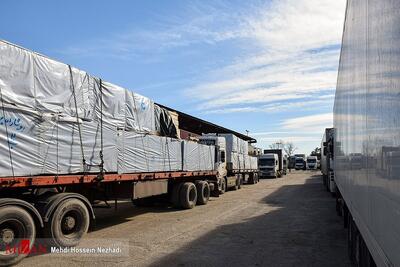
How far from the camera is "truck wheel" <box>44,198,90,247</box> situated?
305 inches

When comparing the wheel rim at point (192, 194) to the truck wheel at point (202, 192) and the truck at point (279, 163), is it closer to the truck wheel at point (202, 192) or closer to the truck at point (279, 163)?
the truck wheel at point (202, 192)

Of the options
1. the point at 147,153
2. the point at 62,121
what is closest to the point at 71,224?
the point at 62,121

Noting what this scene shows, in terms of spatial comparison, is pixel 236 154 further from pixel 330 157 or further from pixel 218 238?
pixel 218 238

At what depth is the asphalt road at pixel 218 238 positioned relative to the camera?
289 inches

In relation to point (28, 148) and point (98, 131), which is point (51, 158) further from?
point (98, 131)

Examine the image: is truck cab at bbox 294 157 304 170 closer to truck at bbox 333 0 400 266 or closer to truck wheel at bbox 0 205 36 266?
truck wheel at bbox 0 205 36 266

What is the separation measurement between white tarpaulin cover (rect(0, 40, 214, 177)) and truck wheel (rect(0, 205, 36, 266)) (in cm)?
66

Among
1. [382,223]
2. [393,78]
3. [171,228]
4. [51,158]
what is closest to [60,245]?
[51,158]

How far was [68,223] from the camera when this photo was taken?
8227mm

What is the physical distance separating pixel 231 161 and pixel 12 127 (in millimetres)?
18877

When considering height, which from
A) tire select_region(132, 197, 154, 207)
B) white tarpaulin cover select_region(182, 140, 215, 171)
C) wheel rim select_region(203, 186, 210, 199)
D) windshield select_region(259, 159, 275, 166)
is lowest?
tire select_region(132, 197, 154, 207)

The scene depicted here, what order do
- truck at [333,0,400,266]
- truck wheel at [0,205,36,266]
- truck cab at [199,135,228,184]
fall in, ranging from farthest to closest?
truck cab at [199,135,228,184] → truck wheel at [0,205,36,266] → truck at [333,0,400,266]

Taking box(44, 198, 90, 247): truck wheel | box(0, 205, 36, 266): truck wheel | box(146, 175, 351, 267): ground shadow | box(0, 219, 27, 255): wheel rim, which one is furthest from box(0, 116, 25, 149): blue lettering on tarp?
box(146, 175, 351, 267): ground shadow

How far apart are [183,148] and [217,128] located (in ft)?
114
